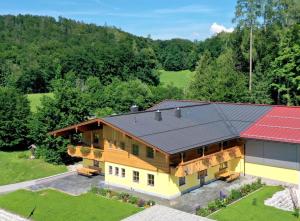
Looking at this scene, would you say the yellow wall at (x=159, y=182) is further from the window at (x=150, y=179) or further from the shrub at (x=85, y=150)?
the shrub at (x=85, y=150)

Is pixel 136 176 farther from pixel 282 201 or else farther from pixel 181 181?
pixel 282 201

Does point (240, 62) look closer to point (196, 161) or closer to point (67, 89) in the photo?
point (67, 89)

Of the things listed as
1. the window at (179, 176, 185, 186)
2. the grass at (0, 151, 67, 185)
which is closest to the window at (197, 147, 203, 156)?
the window at (179, 176, 185, 186)

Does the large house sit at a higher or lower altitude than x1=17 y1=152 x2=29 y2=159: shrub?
higher

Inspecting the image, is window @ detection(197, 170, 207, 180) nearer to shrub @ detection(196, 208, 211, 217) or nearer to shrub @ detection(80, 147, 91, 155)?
shrub @ detection(196, 208, 211, 217)

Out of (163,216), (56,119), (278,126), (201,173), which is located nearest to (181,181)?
(201,173)

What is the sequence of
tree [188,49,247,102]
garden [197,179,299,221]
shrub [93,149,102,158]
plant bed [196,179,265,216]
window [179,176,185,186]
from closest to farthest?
garden [197,179,299,221] → plant bed [196,179,265,216] → window [179,176,185,186] → shrub [93,149,102,158] → tree [188,49,247,102]
